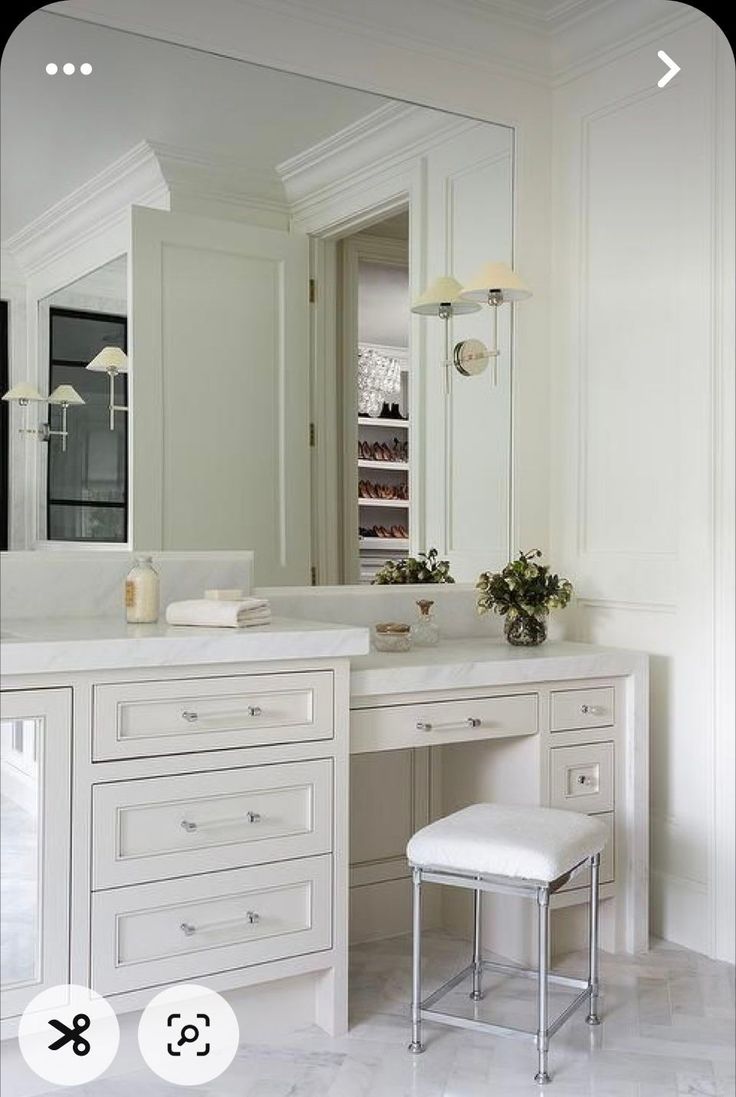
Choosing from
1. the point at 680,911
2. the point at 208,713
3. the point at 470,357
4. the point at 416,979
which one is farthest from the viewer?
the point at 470,357

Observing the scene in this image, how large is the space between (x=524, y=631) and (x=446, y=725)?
0.53 meters

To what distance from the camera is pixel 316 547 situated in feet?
9.75

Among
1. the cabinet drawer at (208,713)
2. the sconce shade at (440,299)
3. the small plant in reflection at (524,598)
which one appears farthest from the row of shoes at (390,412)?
the cabinet drawer at (208,713)

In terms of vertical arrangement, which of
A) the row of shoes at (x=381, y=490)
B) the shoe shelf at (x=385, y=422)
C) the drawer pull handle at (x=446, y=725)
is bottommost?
the drawer pull handle at (x=446, y=725)

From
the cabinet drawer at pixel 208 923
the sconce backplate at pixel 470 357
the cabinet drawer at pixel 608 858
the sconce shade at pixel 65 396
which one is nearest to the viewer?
the cabinet drawer at pixel 208 923

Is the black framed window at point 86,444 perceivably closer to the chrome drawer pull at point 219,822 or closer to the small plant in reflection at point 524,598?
the chrome drawer pull at point 219,822

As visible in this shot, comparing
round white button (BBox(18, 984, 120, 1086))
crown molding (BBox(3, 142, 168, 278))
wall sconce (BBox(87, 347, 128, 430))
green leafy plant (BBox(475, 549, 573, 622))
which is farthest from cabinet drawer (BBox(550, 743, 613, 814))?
crown molding (BBox(3, 142, 168, 278))

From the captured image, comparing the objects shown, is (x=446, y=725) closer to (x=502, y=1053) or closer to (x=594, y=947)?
(x=594, y=947)

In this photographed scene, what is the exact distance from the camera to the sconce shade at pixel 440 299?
3135 millimetres

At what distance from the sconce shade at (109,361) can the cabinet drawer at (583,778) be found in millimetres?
1386

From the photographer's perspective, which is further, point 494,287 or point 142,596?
point 494,287

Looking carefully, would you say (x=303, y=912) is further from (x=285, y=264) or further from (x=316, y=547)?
(x=285, y=264)

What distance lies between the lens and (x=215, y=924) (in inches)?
87.6

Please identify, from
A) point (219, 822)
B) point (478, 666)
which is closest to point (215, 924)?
point (219, 822)
